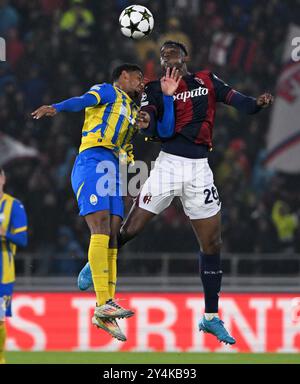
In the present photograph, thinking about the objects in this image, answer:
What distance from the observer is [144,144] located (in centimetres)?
1572

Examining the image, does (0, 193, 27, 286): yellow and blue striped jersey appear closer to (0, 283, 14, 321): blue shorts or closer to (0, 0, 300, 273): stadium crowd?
(0, 283, 14, 321): blue shorts

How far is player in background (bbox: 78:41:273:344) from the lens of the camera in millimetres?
8898

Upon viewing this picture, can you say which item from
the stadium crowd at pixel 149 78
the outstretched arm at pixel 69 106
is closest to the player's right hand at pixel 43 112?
the outstretched arm at pixel 69 106

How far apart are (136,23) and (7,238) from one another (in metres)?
2.99

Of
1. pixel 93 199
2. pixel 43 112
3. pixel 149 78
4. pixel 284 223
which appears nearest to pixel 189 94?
pixel 93 199

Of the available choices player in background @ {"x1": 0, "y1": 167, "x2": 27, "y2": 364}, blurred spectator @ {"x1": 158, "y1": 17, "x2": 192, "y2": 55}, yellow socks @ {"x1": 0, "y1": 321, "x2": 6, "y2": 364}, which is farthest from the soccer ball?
blurred spectator @ {"x1": 158, "y1": 17, "x2": 192, "y2": 55}

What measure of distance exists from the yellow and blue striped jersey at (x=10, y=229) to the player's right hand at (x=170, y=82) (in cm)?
300

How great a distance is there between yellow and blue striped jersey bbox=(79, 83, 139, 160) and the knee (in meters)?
1.06

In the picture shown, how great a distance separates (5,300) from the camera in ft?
36.5

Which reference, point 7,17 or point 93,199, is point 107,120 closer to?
point 93,199

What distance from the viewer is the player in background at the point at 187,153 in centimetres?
890

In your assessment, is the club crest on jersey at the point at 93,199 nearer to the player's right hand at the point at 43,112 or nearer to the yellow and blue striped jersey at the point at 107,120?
the yellow and blue striped jersey at the point at 107,120

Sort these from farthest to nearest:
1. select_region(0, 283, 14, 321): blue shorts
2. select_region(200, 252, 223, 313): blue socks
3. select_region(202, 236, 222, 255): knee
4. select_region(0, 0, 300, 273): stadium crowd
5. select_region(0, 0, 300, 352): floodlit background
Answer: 1. select_region(0, 0, 300, 273): stadium crowd
2. select_region(0, 0, 300, 352): floodlit background
3. select_region(0, 283, 14, 321): blue shorts
4. select_region(200, 252, 223, 313): blue socks
5. select_region(202, 236, 222, 255): knee
